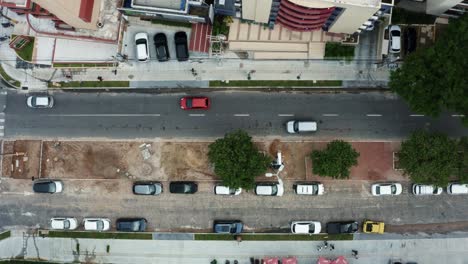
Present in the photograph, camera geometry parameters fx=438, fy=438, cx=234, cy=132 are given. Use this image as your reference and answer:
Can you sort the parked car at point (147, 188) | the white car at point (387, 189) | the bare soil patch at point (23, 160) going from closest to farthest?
the white car at point (387, 189), the parked car at point (147, 188), the bare soil patch at point (23, 160)

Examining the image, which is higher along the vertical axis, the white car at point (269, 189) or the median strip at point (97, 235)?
the white car at point (269, 189)

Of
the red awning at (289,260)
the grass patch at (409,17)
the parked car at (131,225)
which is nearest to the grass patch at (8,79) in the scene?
the parked car at (131,225)

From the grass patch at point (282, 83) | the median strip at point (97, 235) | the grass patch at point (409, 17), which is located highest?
the grass patch at point (409, 17)

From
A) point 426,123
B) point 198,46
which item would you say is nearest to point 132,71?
point 198,46

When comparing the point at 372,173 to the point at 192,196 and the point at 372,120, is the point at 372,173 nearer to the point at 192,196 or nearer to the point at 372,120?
the point at 372,120

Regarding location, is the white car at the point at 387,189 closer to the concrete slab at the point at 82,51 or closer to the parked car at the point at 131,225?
the parked car at the point at 131,225

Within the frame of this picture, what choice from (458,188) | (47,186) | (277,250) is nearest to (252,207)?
(277,250)

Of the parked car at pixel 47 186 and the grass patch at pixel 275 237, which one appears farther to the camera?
the grass patch at pixel 275 237
